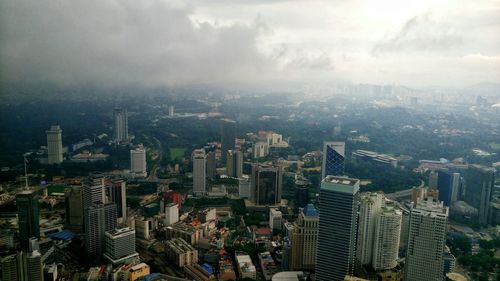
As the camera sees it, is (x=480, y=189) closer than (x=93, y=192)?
No

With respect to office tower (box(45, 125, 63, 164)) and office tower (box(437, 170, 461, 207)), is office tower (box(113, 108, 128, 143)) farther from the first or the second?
office tower (box(437, 170, 461, 207))

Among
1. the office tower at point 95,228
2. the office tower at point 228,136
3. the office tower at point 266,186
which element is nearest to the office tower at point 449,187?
the office tower at point 266,186

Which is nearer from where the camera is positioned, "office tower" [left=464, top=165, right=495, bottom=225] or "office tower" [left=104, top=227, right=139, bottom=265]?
"office tower" [left=104, top=227, right=139, bottom=265]

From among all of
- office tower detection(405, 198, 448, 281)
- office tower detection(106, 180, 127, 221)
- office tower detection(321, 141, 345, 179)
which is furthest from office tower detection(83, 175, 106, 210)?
office tower detection(405, 198, 448, 281)

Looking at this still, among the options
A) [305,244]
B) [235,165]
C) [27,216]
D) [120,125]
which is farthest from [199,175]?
[305,244]

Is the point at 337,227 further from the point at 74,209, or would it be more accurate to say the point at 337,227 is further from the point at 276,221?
the point at 74,209

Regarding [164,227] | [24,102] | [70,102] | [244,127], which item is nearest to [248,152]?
[244,127]
